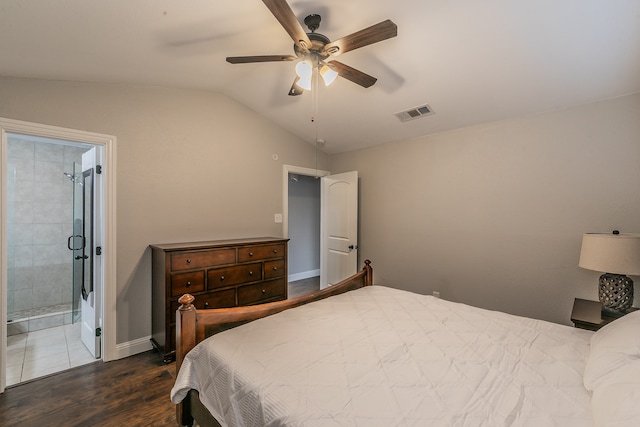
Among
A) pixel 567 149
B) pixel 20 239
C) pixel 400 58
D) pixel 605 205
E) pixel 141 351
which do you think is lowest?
pixel 141 351

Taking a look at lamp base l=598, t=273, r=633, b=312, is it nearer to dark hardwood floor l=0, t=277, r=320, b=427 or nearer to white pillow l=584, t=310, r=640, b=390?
white pillow l=584, t=310, r=640, b=390

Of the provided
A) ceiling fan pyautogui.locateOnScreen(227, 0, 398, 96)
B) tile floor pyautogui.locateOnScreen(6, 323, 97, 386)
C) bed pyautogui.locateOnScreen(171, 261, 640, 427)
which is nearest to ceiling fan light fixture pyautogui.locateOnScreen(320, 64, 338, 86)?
ceiling fan pyautogui.locateOnScreen(227, 0, 398, 96)

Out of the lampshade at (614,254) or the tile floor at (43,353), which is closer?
the lampshade at (614,254)

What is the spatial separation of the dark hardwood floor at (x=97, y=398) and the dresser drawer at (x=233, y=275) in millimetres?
788

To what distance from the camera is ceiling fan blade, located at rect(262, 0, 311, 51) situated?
134cm

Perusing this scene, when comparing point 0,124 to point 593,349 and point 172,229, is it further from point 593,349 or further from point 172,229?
point 593,349

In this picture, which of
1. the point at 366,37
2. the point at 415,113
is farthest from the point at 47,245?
the point at 415,113

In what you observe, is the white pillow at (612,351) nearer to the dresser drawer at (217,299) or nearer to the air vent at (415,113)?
the air vent at (415,113)

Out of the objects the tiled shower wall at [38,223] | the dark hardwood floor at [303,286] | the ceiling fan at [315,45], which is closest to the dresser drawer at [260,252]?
the dark hardwood floor at [303,286]

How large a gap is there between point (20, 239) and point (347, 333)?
4.07 metres

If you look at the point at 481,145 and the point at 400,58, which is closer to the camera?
the point at 400,58


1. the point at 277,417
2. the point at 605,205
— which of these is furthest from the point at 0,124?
the point at 605,205

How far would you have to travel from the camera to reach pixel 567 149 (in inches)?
98.5

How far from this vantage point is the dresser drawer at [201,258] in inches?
99.3
